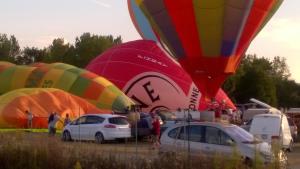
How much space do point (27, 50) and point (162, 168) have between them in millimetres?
89952

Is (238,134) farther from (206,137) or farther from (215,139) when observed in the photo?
(206,137)

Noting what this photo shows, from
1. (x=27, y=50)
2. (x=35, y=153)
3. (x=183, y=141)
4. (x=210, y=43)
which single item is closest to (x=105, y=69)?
(x=210, y=43)

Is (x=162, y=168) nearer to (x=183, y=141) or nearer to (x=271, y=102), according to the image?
(x=183, y=141)

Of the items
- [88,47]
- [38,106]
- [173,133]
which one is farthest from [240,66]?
[173,133]

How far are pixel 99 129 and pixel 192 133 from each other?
10.7 metres

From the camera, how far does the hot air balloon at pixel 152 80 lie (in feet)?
132

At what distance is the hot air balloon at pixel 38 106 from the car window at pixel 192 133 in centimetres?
1594

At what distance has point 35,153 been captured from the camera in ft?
40.2

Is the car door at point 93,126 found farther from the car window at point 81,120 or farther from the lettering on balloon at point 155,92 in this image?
the lettering on balloon at point 155,92

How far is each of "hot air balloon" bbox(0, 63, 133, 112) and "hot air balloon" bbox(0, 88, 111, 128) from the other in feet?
5.53

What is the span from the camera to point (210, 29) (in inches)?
989

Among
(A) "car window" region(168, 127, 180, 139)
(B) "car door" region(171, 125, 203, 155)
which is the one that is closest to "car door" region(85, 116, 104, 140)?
(A) "car window" region(168, 127, 180, 139)

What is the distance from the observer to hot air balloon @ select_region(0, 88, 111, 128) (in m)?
32.8

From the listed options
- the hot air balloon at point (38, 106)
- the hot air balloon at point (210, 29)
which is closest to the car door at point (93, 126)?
the hot air balloon at point (210, 29)
